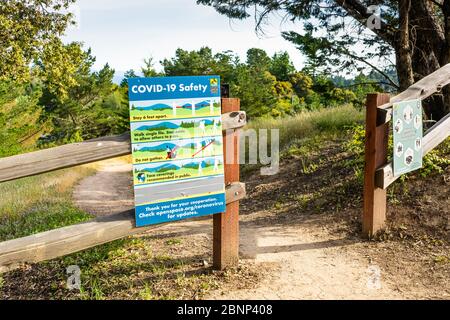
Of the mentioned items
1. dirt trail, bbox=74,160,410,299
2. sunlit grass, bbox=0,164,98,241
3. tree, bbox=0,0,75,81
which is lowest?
sunlit grass, bbox=0,164,98,241

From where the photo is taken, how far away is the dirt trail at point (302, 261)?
11.2 feet

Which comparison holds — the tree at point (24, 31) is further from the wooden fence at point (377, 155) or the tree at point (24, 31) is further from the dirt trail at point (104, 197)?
the wooden fence at point (377, 155)

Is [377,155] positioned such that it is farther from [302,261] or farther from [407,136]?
[302,261]

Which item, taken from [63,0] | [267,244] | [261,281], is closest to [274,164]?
[267,244]

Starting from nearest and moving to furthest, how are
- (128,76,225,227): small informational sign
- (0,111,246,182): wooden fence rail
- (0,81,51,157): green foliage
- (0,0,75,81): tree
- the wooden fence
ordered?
(0,111,246,182): wooden fence rail, (128,76,225,227): small informational sign, the wooden fence, (0,0,75,81): tree, (0,81,51,157): green foliage

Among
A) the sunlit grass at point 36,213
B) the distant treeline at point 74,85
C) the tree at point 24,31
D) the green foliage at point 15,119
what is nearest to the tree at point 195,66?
the distant treeline at point 74,85

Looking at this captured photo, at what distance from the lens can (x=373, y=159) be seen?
4383 millimetres

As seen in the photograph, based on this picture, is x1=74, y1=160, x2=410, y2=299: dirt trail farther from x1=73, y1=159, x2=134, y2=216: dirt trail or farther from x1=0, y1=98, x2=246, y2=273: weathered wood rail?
x1=73, y1=159, x2=134, y2=216: dirt trail

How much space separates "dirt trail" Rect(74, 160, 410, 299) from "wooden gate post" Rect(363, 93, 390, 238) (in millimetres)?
325

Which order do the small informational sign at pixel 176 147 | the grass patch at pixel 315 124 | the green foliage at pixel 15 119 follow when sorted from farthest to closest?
1. the green foliage at pixel 15 119
2. the grass patch at pixel 315 124
3. the small informational sign at pixel 176 147

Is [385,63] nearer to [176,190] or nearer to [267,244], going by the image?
[267,244]

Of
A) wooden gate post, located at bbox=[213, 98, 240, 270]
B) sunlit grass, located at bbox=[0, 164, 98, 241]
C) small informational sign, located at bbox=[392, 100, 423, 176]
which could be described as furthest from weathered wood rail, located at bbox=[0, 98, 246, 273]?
sunlit grass, located at bbox=[0, 164, 98, 241]

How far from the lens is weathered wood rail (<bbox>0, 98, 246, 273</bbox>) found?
2.79 metres

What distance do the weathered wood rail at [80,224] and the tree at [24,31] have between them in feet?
44.4
